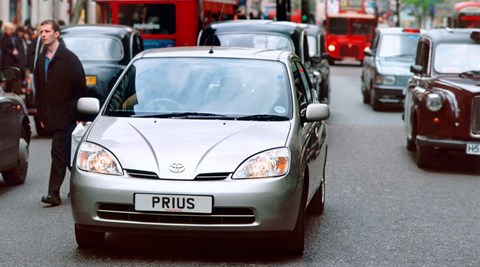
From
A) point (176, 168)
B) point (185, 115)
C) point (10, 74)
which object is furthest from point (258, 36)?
point (176, 168)

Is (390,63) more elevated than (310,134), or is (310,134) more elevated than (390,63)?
(310,134)

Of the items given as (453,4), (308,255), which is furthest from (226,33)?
(453,4)

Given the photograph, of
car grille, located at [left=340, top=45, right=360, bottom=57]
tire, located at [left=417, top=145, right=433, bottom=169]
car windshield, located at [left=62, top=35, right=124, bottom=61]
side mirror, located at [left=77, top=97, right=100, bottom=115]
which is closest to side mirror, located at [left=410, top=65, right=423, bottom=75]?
tire, located at [left=417, top=145, right=433, bottom=169]

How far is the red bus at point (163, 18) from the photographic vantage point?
2594 centimetres

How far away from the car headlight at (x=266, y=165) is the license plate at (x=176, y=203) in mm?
A: 269

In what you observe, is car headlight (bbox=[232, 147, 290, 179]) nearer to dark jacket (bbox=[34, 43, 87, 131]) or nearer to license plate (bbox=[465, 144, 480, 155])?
dark jacket (bbox=[34, 43, 87, 131])

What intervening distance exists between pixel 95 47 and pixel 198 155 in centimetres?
1187

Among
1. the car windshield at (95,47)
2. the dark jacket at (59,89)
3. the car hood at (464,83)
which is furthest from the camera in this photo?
the car windshield at (95,47)

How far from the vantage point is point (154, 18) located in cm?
2628

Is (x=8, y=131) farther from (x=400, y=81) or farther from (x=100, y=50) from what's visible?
(x=400, y=81)

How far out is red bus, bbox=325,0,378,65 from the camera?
187 ft

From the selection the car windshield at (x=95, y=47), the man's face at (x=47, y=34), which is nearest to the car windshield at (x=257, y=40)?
the car windshield at (x=95, y=47)

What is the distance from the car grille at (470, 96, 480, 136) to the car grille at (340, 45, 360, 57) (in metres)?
43.2

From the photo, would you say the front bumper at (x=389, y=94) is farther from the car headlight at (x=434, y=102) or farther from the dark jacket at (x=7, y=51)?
the car headlight at (x=434, y=102)
